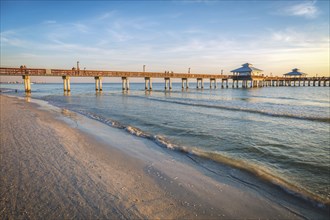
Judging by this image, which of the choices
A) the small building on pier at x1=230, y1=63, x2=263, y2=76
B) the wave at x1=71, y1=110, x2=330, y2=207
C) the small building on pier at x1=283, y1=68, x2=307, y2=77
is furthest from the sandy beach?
the small building on pier at x1=283, y1=68, x2=307, y2=77

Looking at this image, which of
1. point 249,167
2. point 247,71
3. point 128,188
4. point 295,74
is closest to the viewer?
point 128,188

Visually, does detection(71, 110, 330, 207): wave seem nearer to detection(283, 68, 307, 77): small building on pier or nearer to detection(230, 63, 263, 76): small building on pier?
detection(230, 63, 263, 76): small building on pier

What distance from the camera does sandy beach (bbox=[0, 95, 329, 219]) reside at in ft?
11.2

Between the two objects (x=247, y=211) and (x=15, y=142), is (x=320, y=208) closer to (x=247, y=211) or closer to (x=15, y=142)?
(x=247, y=211)

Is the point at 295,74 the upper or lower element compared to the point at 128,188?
upper

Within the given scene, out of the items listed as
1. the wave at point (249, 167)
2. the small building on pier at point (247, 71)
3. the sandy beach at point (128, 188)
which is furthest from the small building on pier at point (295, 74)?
the sandy beach at point (128, 188)

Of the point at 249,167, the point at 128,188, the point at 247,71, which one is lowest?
the point at 249,167

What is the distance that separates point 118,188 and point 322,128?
11.9 metres

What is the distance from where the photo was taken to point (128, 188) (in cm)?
424

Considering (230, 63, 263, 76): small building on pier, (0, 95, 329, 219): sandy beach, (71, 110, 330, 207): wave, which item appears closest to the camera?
(0, 95, 329, 219): sandy beach

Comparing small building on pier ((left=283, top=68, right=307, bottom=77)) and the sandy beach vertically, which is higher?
small building on pier ((left=283, top=68, right=307, bottom=77))

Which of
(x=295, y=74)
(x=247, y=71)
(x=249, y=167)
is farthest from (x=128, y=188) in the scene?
(x=295, y=74)

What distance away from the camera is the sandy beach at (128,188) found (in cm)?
342

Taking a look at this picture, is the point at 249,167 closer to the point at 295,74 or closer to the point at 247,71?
the point at 247,71
